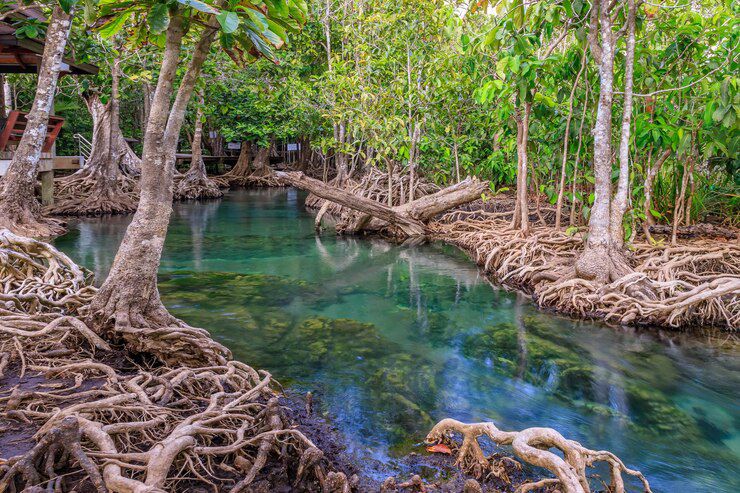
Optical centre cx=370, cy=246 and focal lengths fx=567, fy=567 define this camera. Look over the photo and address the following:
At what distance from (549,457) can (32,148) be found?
10950 millimetres

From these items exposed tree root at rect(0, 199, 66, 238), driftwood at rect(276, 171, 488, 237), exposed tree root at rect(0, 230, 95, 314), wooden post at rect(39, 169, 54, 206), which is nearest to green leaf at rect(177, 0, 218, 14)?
exposed tree root at rect(0, 230, 95, 314)

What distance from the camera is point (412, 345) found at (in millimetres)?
6445

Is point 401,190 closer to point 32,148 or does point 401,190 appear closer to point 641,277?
point 641,277

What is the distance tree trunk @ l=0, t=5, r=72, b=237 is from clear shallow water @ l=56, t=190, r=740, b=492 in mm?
1330

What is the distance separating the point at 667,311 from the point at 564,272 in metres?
1.66

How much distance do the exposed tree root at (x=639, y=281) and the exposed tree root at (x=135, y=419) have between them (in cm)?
476

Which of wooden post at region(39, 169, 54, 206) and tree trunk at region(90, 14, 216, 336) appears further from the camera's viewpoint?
wooden post at region(39, 169, 54, 206)

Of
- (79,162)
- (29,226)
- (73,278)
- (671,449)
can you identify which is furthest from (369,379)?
(79,162)

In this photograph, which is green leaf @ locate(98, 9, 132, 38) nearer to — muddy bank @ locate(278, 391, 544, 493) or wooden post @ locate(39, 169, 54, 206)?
muddy bank @ locate(278, 391, 544, 493)

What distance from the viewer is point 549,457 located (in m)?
3.04

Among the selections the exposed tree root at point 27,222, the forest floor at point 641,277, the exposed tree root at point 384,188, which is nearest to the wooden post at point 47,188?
the exposed tree root at point 27,222

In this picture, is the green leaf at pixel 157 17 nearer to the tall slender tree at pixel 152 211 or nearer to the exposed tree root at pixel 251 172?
the tall slender tree at pixel 152 211

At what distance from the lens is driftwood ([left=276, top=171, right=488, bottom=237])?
12.2 metres

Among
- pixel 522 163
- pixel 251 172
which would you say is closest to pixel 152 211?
pixel 522 163
